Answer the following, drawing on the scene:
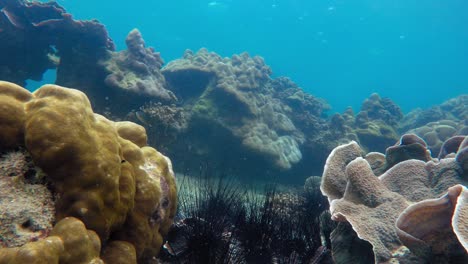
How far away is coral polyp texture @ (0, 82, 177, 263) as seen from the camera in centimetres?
207

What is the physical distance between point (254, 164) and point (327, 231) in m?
7.26

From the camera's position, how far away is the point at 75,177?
227 centimetres

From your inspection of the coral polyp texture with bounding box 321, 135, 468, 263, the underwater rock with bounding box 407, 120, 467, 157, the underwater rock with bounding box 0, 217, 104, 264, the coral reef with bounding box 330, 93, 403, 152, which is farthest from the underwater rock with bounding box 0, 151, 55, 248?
the underwater rock with bounding box 407, 120, 467, 157

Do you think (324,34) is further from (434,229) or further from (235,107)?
(434,229)

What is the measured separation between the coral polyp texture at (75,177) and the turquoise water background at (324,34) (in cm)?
6978

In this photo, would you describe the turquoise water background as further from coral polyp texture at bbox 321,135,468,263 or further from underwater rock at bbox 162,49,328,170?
coral polyp texture at bbox 321,135,468,263

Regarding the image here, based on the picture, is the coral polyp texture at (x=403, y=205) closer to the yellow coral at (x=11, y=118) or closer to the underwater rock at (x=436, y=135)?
the yellow coral at (x=11, y=118)

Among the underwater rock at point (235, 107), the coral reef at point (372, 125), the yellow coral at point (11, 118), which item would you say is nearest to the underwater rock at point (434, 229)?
the yellow coral at point (11, 118)

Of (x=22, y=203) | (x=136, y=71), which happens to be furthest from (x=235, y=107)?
(x=22, y=203)

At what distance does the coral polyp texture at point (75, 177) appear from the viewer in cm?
207

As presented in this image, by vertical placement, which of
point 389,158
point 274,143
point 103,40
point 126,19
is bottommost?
point 389,158

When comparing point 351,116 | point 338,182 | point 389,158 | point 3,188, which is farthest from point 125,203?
point 351,116

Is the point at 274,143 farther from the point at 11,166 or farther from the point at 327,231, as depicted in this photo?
the point at 11,166

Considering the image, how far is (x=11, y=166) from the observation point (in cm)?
225
